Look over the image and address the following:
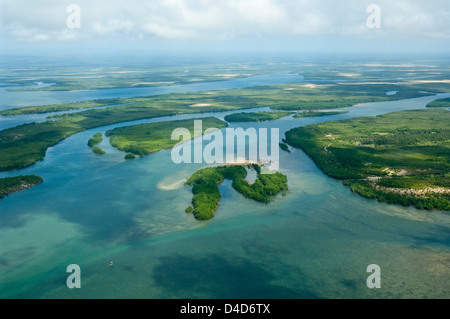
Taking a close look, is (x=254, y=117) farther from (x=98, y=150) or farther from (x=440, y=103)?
(x=440, y=103)

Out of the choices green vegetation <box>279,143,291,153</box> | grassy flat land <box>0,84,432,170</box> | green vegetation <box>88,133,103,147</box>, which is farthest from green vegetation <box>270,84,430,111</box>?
green vegetation <box>88,133,103,147</box>

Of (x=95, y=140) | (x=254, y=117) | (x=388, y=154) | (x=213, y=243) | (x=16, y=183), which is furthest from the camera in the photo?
(x=254, y=117)

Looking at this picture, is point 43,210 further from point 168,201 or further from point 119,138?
point 119,138

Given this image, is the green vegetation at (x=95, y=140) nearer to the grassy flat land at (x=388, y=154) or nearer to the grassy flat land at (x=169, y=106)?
the grassy flat land at (x=169, y=106)

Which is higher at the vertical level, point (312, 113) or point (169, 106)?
point (169, 106)

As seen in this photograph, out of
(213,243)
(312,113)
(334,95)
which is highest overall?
(334,95)

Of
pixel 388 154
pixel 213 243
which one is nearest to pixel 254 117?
pixel 388 154

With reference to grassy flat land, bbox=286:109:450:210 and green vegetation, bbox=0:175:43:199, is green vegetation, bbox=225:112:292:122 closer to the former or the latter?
grassy flat land, bbox=286:109:450:210
